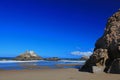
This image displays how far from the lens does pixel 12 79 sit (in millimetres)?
17344

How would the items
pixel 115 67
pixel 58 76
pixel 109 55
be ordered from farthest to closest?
pixel 109 55, pixel 115 67, pixel 58 76

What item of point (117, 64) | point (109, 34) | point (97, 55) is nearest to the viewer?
point (117, 64)

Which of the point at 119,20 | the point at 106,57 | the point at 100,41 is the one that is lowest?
the point at 106,57

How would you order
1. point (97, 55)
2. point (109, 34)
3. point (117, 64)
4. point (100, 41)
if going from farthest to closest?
1. point (100, 41)
2. point (109, 34)
3. point (97, 55)
4. point (117, 64)

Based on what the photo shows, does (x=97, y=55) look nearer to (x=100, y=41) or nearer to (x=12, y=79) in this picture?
(x=100, y=41)

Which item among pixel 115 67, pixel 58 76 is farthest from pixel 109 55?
pixel 58 76

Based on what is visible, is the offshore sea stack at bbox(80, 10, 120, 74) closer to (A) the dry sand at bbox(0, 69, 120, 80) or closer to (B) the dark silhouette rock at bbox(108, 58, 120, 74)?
(B) the dark silhouette rock at bbox(108, 58, 120, 74)

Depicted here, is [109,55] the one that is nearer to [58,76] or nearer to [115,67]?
[115,67]

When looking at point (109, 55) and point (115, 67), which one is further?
point (109, 55)

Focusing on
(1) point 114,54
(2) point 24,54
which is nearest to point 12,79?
(1) point 114,54

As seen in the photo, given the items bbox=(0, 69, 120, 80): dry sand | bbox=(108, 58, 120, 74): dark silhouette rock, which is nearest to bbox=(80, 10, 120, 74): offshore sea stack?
bbox=(108, 58, 120, 74): dark silhouette rock

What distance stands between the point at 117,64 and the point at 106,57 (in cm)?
223

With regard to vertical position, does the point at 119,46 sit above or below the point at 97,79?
above

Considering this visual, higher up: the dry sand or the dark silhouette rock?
the dark silhouette rock
